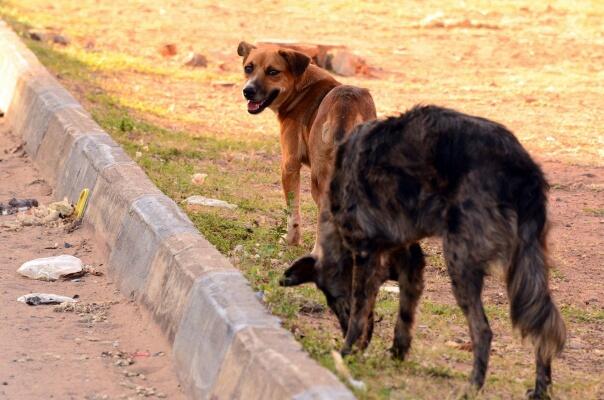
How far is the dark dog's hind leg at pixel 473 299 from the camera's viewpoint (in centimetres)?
551


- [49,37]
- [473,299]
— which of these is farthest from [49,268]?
[49,37]

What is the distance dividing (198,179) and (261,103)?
1.52 metres

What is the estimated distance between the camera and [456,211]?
5.49m

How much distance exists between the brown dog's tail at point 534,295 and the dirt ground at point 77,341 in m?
1.64

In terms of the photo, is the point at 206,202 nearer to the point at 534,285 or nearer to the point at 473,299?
the point at 473,299

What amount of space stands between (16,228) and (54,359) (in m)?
2.85

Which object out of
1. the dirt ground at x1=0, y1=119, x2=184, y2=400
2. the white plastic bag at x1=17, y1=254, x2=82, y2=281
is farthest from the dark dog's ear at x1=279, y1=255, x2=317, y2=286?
the white plastic bag at x1=17, y1=254, x2=82, y2=281

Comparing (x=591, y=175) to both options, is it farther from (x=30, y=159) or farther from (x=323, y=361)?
(x=323, y=361)

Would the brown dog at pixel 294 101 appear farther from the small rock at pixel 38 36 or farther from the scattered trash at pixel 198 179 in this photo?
the small rock at pixel 38 36

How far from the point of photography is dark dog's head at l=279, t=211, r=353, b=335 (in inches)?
239

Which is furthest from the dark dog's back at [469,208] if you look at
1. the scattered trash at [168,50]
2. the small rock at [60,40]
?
the small rock at [60,40]

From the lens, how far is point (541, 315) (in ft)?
17.8

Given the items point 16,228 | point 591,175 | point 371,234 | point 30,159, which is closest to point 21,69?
point 30,159

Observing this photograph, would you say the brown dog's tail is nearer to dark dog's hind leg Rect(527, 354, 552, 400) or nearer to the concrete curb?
dark dog's hind leg Rect(527, 354, 552, 400)
